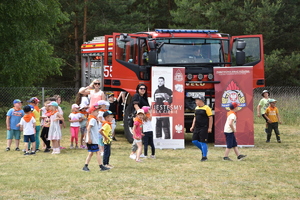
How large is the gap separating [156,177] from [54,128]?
15.9 ft

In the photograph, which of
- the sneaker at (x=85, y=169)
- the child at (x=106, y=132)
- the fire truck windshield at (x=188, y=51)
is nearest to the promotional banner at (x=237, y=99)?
the fire truck windshield at (x=188, y=51)

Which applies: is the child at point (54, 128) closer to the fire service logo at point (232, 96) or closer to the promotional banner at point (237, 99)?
the promotional banner at point (237, 99)

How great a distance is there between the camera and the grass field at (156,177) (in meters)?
8.68

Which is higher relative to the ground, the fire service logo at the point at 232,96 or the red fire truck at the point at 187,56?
the red fire truck at the point at 187,56

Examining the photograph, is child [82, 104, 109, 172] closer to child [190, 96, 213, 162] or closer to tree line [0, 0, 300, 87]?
child [190, 96, 213, 162]

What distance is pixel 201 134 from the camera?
12602mm

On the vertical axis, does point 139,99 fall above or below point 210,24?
below

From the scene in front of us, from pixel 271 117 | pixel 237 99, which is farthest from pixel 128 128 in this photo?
pixel 271 117

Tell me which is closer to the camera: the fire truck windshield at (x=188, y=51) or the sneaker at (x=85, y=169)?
the sneaker at (x=85, y=169)

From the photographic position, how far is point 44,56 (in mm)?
26422

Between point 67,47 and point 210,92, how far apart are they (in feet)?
105

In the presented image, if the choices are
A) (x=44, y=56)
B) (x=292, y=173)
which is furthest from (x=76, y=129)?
(x=44, y=56)

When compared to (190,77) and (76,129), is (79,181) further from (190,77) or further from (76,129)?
(190,77)

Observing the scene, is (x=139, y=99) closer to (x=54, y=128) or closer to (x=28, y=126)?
(x=54, y=128)
